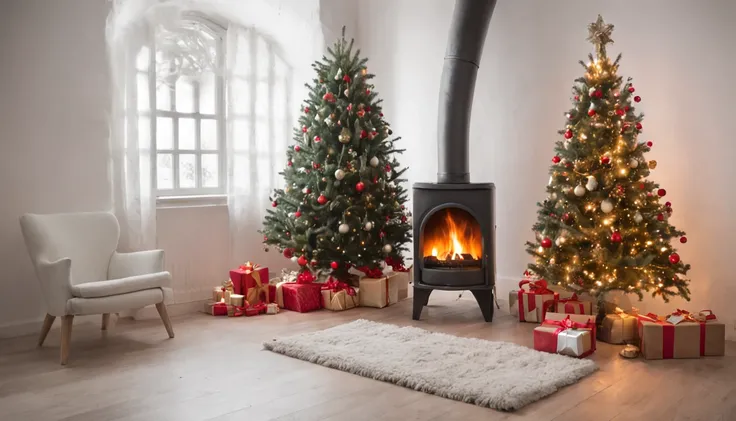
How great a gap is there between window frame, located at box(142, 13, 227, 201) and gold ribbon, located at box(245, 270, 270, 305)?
2.92 feet

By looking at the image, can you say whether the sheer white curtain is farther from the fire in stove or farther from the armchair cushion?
the fire in stove

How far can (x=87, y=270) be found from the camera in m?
4.86

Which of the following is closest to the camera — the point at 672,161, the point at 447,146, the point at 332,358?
the point at 332,358

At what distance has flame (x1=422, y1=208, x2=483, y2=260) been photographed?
5.27 metres

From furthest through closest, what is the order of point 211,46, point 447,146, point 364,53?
point 364,53 < point 211,46 < point 447,146

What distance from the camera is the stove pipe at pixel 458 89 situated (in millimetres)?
5250

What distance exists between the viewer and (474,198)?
511cm

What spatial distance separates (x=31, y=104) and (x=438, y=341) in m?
3.16

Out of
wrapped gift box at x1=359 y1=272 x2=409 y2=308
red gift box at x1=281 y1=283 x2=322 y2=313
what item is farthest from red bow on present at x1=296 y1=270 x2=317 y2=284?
wrapped gift box at x1=359 y1=272 x2=409 y2=308

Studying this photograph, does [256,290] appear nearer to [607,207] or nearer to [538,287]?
[538,287]

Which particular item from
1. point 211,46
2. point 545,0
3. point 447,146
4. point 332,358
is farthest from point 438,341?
point 211,46

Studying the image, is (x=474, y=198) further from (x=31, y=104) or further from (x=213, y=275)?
(x=31, y=104)

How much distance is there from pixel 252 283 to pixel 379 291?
995 mm

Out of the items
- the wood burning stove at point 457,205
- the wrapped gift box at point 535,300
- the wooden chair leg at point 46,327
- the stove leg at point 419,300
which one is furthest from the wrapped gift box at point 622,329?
the wooden chair leg at point 46,327
